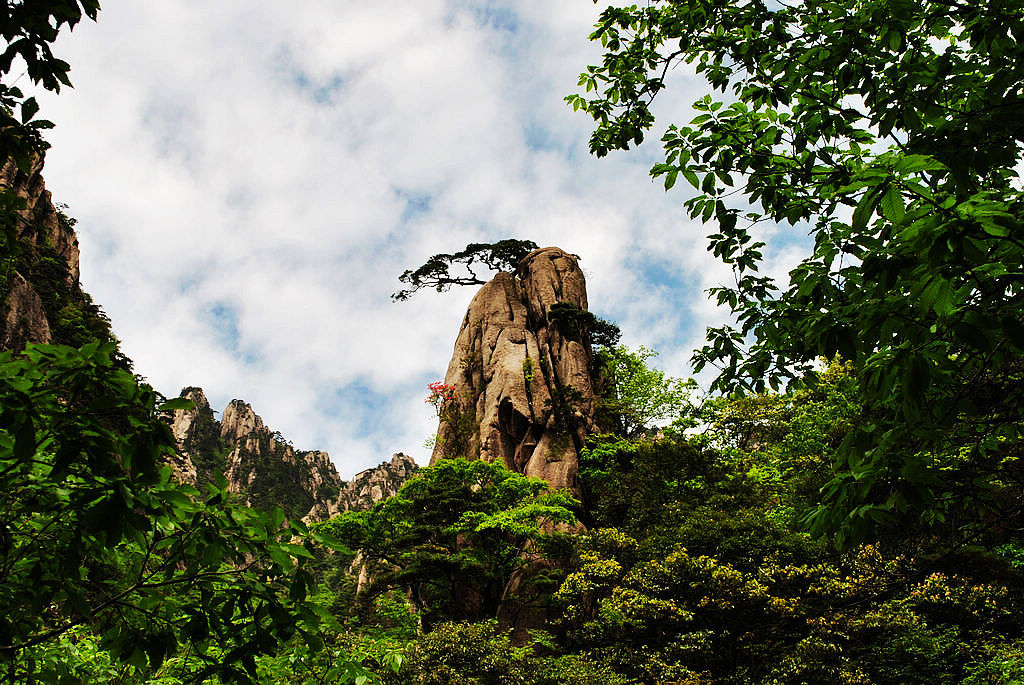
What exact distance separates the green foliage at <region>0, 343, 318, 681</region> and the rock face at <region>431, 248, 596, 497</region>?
57.6ft

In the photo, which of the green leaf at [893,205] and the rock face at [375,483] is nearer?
the green leaf at [893,205]

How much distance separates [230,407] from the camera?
70500 millimetres

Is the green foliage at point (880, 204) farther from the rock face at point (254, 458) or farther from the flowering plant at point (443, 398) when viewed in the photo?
the rock face at point (254, 458)

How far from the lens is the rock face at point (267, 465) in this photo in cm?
6100

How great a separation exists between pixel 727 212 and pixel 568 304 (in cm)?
2183

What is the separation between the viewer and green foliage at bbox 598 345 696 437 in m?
22.0

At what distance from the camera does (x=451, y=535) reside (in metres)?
15.2

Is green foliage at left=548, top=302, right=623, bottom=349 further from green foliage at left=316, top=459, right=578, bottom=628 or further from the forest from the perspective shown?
the forest

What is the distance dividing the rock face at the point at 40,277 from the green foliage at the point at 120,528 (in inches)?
706

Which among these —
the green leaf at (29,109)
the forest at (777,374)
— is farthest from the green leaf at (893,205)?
the green leaf at (29,109)

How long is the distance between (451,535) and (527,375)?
8.28 metres

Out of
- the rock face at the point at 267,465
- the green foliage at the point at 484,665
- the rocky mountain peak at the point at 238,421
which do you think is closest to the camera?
the green foliage at the point at 484,665

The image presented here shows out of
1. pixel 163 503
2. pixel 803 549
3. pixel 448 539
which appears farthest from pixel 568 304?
pixel 163 503

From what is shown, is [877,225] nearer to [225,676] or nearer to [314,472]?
[225,676]
